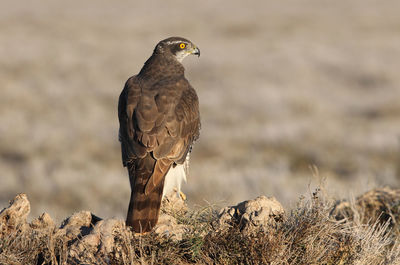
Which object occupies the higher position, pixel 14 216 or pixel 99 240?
pixel 14 216

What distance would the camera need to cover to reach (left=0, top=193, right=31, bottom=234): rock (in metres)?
5.40

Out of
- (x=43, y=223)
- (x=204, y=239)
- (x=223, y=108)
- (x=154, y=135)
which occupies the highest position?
(x=223, y=108)

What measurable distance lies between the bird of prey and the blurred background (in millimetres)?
675

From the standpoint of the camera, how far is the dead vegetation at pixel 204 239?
15.9ft

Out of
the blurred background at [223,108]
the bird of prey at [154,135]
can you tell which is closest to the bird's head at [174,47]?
the bird of prey at [154,135]

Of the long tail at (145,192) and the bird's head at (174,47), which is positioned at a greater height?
the bird's head at (174,47)

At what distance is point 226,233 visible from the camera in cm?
511

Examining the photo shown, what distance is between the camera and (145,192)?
5.55 meters

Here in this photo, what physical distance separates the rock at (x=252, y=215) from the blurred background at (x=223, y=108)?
1.88 ft

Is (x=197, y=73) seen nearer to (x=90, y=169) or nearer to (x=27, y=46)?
(x=27, y=46)

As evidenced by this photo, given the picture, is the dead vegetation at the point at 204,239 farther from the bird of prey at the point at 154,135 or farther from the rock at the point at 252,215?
the bird of prey at the point at 154,135

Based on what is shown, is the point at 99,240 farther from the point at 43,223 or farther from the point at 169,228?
the point at 43,223

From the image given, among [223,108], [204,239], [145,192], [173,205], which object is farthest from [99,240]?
[223,108]

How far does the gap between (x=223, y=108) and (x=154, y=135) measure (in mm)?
15639
